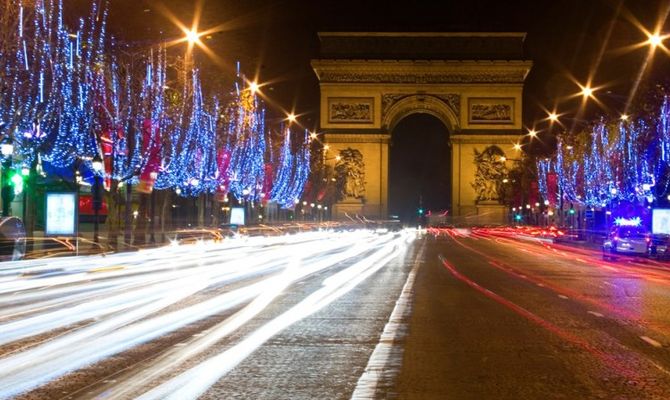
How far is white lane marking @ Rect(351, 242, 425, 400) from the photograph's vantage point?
292 inches

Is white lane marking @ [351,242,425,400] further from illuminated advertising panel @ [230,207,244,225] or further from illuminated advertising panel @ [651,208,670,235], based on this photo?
illuminated advertising panel @ [230,207,244,225]

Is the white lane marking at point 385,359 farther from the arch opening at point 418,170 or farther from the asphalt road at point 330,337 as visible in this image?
the arch opening at point 418,170

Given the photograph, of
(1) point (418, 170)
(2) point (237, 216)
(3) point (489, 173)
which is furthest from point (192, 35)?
(1) point (418, 170)

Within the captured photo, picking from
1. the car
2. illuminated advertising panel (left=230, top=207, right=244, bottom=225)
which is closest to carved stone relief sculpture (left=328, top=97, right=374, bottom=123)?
illuminated advertising panel (left=230, top=207, right=244, bottom=225)

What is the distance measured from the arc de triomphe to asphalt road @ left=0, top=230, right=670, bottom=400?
67323 millimetres

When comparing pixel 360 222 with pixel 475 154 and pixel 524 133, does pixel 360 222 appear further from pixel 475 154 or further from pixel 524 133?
pixel 524 133

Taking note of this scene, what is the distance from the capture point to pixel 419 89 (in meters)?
87.6

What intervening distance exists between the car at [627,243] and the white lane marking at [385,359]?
69.8 feet

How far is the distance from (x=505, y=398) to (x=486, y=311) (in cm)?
637

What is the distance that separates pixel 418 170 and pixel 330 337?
13769cm

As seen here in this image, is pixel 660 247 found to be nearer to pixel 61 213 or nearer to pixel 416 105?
pixel 61 213

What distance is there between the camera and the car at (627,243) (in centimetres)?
3231

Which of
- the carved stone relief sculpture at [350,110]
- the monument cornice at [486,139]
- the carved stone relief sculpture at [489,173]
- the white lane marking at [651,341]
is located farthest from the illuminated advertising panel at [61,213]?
the monument cornice at [486,139]

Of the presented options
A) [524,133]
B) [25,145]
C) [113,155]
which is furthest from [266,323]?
[524,133]
